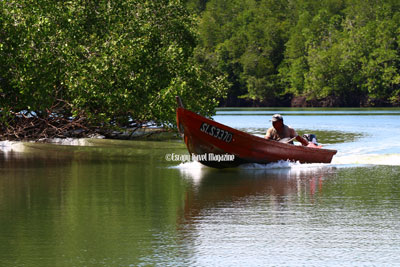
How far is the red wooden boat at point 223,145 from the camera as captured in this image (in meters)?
19.0

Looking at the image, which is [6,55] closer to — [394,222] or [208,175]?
[208,175]

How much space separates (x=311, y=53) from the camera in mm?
108500

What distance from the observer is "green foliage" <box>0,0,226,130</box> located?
2384cm

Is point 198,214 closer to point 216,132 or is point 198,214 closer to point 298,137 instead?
point 216,132

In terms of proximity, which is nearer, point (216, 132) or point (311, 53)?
point (216, 132)

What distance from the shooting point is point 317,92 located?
4131 inches

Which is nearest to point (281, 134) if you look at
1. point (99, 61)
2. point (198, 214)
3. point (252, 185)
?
point (252, 185)

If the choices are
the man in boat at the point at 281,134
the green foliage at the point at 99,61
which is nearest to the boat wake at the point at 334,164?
the man in boat at the point at 281,134

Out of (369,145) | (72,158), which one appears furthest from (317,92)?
(72,158)

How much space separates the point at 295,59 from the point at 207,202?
106 meters

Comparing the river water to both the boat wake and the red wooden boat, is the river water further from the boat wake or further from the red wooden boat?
the red wooden boat

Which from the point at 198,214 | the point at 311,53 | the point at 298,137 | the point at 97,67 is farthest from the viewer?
the point at 311,53

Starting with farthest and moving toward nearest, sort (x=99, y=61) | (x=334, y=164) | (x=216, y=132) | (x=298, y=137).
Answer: (x=99, y=61)
(x=334, y=164)
(x=298, y=137)
(x=216, y=132)

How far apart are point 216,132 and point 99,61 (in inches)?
384
